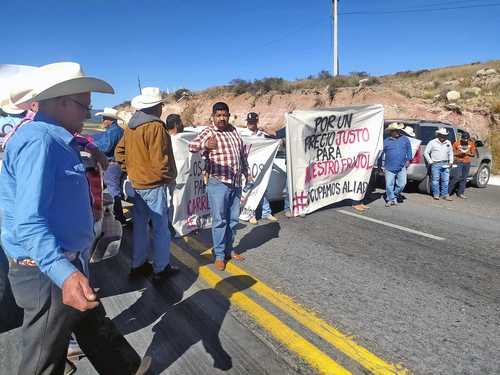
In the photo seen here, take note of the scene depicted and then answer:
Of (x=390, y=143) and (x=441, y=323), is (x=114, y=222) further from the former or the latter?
(x=390, y=143)

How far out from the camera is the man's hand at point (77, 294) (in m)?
1.44

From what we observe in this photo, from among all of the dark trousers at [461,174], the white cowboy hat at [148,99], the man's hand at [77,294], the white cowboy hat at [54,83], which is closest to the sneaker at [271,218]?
the white cowboy hat at [148,99]

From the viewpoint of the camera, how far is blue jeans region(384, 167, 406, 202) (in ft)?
24.6

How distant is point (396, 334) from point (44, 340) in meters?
2.44

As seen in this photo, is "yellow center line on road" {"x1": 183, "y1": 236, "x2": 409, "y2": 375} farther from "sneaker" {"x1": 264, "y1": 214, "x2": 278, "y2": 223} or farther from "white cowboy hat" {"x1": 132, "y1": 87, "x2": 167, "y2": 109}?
"sneaker" {"x1": 264, "y1": 214, "x2": 278, "y2": 223}

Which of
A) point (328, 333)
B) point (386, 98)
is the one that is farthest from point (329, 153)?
point (386, 98)

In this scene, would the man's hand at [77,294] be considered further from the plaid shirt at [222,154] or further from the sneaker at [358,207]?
the sneaker at [358,207]

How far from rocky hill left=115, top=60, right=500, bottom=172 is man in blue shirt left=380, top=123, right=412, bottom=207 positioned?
10.4 metres

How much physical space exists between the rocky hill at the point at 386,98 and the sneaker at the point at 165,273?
15859mm

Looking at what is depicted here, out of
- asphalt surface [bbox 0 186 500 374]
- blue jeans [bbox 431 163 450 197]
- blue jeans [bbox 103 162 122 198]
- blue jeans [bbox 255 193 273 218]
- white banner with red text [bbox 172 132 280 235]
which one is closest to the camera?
asphalt surface [bbox 0 186 500 374]

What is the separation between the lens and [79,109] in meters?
1.77

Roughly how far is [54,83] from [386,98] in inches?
936

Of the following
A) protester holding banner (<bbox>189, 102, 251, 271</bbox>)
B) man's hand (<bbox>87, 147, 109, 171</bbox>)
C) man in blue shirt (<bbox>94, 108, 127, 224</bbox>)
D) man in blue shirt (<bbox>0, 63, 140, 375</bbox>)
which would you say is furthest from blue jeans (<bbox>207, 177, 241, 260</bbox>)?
man in blue shirt (<bbox>0, 63, 140, 375</bbox>)

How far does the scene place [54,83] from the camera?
65.4 inches
